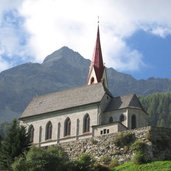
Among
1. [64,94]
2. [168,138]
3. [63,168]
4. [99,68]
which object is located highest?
[99,68]

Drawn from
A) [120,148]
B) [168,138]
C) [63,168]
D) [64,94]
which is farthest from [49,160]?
[64,94]

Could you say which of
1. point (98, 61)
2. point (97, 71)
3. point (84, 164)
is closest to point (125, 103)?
point (97, 71)

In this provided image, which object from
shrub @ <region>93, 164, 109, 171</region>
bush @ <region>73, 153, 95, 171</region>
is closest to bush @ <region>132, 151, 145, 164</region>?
shrub @ <region>93, 164, 109, 171</region>

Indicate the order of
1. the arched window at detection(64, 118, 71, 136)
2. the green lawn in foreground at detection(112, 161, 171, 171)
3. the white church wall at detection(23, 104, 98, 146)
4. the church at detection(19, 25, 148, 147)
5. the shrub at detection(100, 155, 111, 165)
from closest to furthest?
the green lawn in foreground at detection(112, 161, 171, 171)
the shrub at detection(100, 155, 111, 165)
the church at detection(19, 25, 148, 147)
the white church wall at detection(23, 104, 98, 146)
the arched window at detection(64, 118, 71, 136)

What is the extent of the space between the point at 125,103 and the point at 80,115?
904 cm

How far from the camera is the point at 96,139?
259 feet

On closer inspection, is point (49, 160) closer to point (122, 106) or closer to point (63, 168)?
point (63, 168)

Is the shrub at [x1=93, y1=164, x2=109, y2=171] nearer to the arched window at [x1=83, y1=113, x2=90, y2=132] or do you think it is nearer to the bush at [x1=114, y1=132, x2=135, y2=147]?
the bush at [x1=114, y1=132, x2=135, y2=147]

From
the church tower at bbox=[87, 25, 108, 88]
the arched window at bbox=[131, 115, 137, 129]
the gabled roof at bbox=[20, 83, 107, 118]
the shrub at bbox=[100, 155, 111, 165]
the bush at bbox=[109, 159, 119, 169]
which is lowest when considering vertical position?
the bush at bbox=[109, 159, 119, 169]

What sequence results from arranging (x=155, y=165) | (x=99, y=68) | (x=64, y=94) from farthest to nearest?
(x=99, y=68), (x=64, y=94), (x=155, y=165)

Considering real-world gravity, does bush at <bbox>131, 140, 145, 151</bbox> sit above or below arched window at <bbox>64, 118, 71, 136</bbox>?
below

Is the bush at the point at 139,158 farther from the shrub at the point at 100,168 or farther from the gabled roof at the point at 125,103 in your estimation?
the gabled roof at the point at 125,103

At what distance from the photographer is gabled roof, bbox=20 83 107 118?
3821 inches

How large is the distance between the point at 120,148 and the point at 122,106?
18.9m
